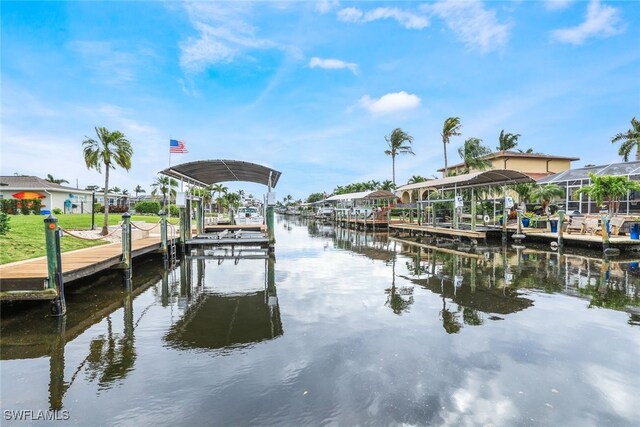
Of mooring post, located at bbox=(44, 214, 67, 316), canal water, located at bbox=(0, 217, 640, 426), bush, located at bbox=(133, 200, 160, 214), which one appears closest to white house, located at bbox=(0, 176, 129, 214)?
bush, located at bbox=(133, 200, 160, 214)

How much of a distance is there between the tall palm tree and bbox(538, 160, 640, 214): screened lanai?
19.9ft

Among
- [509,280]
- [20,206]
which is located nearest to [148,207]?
[20,206]

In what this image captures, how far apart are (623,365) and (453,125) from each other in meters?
40.7

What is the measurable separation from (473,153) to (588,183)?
1168cm

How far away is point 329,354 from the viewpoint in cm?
543

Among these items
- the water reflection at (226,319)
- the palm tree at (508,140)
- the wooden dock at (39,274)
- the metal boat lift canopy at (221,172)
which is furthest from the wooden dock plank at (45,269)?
the palm tree at (508,140)

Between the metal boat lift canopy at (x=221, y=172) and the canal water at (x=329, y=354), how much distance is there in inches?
268

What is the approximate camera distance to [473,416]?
3.85 meters

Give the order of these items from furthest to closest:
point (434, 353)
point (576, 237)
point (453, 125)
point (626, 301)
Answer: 1. point (453, 125)
2. point (576, 237)
3. point (626, 301)
4. point (434, 353)

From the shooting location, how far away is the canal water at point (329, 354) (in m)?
3.98

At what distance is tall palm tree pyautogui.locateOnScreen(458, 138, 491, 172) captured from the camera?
119 feet

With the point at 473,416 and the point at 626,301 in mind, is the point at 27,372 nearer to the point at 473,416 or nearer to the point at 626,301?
the point at 473,416

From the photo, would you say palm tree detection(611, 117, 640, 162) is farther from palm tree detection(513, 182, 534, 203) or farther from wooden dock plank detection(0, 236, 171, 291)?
wooden dock plank detection(0, 236, 171, 291)

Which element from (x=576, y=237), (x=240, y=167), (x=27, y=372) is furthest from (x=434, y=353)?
(x=576, y=237)
